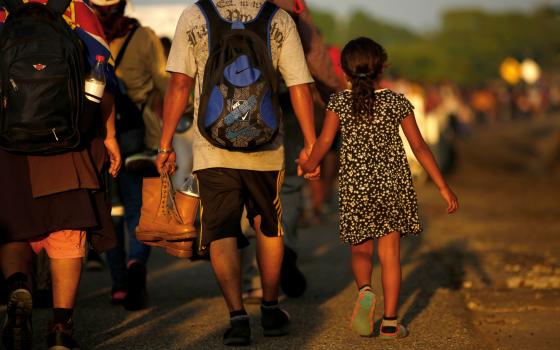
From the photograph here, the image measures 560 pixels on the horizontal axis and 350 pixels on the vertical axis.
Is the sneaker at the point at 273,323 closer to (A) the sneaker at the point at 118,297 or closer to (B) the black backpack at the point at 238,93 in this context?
(B) the black backpack at the point at 238,93

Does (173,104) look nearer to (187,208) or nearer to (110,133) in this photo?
(110,133)

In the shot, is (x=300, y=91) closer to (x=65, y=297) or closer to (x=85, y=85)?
(x=85, y=85)

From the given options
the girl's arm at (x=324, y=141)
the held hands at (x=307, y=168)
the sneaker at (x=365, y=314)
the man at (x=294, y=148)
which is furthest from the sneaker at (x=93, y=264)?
the sneaker at (x=365, y=314)

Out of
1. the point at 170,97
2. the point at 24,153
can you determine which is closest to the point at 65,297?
the point at 24,153

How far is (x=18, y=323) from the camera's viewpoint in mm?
5141

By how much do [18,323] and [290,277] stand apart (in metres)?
2.31

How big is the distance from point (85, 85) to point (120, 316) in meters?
1.76

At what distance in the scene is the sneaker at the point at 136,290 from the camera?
6742mm

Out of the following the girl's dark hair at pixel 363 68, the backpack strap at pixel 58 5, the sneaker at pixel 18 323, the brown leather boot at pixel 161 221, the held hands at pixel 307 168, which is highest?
the backpack strap at pixel 58 5

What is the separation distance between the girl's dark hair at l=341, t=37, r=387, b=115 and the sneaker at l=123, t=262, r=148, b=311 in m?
1.78

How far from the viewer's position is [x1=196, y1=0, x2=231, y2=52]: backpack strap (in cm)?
558

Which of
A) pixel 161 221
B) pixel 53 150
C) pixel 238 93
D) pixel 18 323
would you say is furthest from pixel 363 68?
pixel 18 323

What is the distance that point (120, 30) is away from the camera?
22.7ft

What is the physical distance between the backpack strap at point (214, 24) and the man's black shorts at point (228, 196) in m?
0.62
